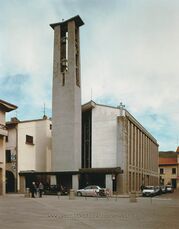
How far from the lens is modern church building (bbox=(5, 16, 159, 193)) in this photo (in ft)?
179

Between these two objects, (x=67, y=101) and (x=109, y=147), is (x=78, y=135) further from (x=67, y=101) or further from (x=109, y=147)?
(x=67, y=101)

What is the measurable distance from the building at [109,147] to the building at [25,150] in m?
6.69

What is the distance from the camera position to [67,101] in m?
56.3

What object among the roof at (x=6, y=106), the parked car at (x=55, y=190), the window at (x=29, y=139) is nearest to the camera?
the roof at (x=6, y=106)

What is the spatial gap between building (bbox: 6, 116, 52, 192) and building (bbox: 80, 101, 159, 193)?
6694 mm

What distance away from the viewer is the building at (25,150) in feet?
181

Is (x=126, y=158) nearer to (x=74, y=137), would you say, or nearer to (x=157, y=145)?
(x=74, y=137)

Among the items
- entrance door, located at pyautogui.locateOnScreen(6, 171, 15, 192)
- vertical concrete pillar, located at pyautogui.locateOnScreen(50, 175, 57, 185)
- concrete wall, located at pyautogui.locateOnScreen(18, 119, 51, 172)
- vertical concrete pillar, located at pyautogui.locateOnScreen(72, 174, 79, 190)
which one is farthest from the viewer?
concrete wall, located at pyautogui.locateOnScreen(18, 119, 51, 172)

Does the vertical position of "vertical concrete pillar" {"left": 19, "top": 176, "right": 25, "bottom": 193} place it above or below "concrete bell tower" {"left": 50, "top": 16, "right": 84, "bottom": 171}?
below

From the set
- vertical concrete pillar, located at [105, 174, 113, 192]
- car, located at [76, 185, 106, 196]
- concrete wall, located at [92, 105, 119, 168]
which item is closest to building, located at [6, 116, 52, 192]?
concrete wall, located at [92, 105, 119, 168]

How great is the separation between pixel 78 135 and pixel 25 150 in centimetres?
802

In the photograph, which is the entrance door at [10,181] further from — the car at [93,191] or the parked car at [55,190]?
the car at [93,191]

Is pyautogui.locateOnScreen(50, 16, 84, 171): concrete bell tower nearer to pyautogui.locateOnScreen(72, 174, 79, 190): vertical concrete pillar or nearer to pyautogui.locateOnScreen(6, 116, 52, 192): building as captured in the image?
pyautogui.locateOnScreen(72, 174, 79, 190): vertical concrete pillar

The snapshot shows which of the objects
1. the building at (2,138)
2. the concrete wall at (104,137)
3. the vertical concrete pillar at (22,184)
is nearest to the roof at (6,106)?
the building at (2,138)
